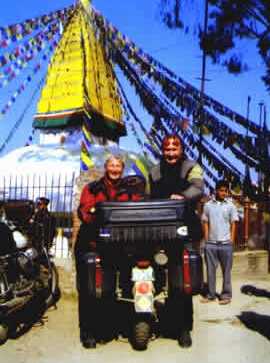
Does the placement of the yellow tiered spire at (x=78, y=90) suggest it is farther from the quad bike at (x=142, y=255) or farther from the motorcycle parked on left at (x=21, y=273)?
the quad bike at (x=142, y=255)

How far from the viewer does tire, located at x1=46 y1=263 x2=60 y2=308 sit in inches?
279

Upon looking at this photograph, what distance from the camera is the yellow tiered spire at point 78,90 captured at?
16.5 meters

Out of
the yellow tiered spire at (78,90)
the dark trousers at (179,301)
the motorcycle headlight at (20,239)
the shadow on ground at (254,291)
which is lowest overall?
the shadow on ground at (254,291)

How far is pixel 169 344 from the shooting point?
510 cm

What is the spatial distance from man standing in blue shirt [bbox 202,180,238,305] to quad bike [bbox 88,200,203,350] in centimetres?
273

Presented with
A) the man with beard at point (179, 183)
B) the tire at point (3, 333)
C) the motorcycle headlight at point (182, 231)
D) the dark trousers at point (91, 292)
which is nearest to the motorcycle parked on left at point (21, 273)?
the tire at point (3, 333)

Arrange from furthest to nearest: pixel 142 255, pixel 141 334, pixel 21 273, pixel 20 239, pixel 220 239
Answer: pixel 220 239 → pixel 20 239 → pixel 21 273 → pixel 141 334 → pixel 142 255

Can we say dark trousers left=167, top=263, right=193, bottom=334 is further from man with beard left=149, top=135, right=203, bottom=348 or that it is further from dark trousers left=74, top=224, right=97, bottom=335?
dark trousers left=74, top=224, right=97, bottom=335

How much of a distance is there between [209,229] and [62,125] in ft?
48.4

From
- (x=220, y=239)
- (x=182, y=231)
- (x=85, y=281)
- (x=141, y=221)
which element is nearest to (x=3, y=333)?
(x=85, y=281)

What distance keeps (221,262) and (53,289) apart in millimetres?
2584

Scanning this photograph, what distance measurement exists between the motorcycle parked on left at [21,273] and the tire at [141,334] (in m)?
1.49

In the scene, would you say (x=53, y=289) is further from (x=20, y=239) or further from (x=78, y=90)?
(x=78, y=90)

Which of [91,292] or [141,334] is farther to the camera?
[141,334]
